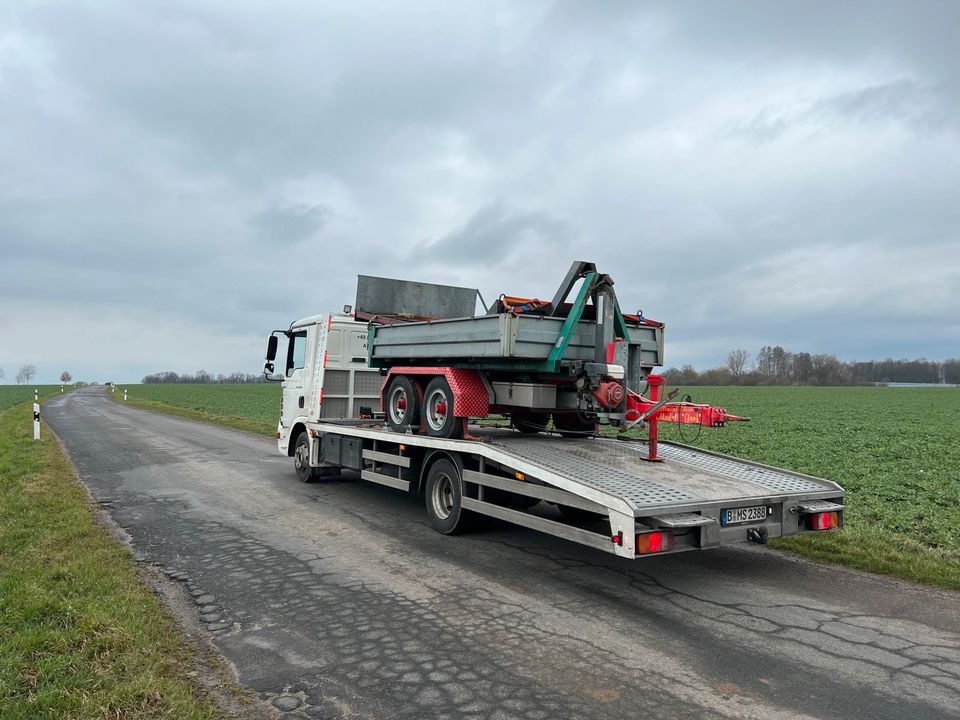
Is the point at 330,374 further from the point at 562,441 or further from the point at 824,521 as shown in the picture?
the point at 824,521

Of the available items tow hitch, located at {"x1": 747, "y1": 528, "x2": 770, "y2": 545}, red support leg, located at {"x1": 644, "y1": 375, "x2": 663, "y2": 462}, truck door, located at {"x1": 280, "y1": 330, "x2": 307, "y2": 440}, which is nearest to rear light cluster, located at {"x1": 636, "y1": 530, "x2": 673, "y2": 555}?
tow hitch, located at {"x1": 747, "y1": 528, "x2": 770, "y2": 545}

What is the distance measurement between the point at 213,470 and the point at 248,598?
759 cm

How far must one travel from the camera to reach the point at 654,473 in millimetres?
6242

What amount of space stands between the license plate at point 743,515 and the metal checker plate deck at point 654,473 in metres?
0.12

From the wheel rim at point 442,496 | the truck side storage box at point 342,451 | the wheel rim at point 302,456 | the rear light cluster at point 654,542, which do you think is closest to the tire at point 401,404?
the truck side storage box at point 342,451

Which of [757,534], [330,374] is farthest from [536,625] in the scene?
[330,374]

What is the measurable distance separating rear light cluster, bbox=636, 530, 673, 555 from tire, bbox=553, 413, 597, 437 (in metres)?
3.35

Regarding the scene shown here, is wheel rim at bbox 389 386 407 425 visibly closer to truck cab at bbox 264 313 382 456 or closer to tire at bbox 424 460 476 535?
tire at bbox 424 460 476 535

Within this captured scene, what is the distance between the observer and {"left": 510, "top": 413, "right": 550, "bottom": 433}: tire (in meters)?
8.59

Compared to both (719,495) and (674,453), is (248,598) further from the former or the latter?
(674,453)

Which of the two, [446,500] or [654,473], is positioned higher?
[654,473]

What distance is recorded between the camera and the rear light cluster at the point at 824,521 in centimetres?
601

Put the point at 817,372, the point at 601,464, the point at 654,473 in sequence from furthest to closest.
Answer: the point at 817,372
the point at 601,464
the point at 654,473

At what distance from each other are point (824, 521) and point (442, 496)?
3.88 meters
